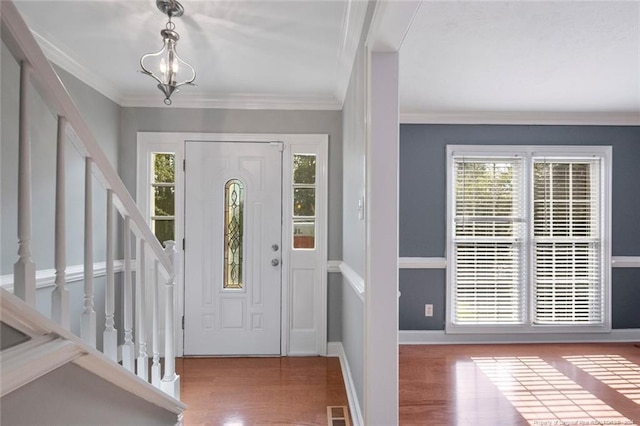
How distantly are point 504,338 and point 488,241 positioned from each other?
40.8 inches

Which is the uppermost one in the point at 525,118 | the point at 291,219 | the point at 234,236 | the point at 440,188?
the point at 525,118

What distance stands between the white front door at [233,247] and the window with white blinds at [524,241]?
73.2 inches

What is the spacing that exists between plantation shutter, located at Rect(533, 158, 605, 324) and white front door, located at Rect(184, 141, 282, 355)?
2727 mm

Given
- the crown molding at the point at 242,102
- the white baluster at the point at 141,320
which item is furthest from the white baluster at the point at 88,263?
the crown molding at the point at 242,102

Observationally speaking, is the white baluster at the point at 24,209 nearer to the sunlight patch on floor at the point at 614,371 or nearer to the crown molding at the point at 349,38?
the crown molding at the point at 349,38

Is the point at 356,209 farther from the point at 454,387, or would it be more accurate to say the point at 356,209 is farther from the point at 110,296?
the point at 454,387

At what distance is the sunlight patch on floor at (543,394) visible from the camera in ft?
7.66

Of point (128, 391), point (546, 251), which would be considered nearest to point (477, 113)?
point (546, 251)

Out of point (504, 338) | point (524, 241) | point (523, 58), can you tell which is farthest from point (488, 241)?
point (523, 58)

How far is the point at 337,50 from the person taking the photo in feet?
7.88

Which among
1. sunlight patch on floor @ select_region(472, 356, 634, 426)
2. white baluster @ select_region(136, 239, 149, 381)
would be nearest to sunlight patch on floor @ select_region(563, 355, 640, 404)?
sunlight patch on floor @ select_region(472, 356, 634, 426)

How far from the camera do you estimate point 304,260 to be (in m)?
3.32

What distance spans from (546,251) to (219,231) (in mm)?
3361

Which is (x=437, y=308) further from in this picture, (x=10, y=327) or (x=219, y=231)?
(x=10, y=327)
